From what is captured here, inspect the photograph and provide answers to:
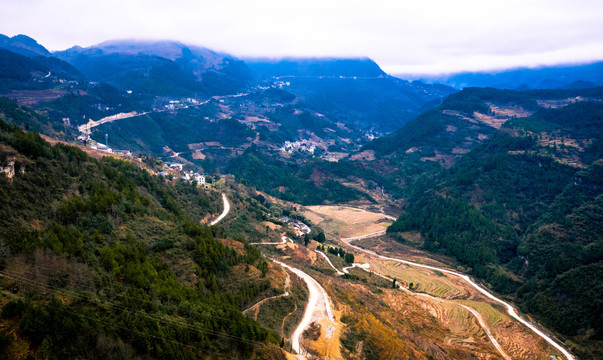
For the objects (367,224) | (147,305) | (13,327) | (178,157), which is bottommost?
(367,224)

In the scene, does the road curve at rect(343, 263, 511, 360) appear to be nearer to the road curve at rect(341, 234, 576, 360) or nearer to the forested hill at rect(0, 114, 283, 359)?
the road curve at rect(341, 234, 576, 360)

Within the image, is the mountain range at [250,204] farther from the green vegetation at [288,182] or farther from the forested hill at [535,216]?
the green vegetation at [288,182]

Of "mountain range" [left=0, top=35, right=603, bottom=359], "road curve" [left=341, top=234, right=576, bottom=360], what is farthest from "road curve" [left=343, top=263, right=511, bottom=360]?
"mountain range" [left=0, top=35, right=603, bottom=359]

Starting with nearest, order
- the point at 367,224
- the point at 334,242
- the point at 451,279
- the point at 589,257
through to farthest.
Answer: the point at 589,257 < the point at 451,279 < the point at 334,242 < the point at 367,224

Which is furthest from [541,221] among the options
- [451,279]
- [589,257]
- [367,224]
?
[367,224]

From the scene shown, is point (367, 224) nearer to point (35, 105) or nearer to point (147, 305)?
point (147, 305)

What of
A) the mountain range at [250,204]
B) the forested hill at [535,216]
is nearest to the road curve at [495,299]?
the mountain range at [250,204]
